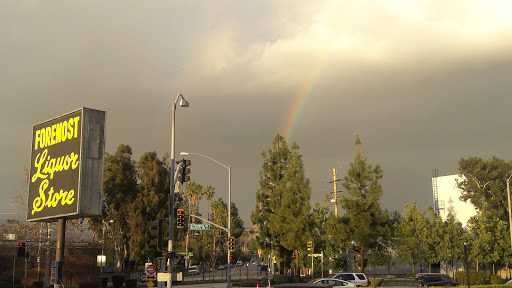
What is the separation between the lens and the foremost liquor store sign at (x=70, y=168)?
80.5ft

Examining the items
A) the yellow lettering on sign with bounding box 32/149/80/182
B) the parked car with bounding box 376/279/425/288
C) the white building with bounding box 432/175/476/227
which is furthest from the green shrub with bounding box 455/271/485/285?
the yellow lettering on sign with bounding box 32/149/80/182

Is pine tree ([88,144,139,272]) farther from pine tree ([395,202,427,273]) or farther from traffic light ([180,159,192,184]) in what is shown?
traffic light ([180,159,192,184])

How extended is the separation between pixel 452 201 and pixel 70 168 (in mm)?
73670

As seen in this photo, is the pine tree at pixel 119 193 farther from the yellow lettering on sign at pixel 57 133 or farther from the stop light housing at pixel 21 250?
the yellow lettering on sign at pixel 57 133

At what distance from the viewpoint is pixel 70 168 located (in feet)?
82.4

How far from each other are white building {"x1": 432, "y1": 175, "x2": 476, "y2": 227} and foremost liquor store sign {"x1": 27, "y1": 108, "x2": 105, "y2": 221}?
227ft

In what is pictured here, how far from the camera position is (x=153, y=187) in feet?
259

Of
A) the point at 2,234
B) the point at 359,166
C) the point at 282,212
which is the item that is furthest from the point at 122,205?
the point at 359,166

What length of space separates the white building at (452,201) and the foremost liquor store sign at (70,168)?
69.2 meters

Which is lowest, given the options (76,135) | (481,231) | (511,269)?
(511,269)

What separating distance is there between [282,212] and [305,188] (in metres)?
3.87

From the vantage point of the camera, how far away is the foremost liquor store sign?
80.5 ft

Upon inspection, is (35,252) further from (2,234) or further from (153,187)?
(153,187)

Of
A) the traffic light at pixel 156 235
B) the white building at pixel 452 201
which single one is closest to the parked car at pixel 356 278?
the traffic light at pixel 156 235
